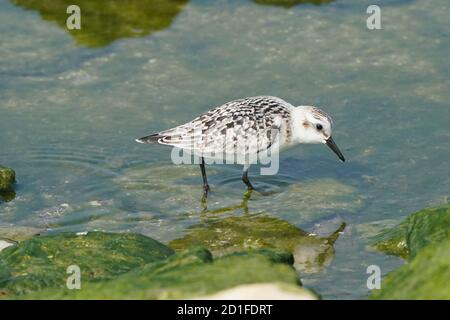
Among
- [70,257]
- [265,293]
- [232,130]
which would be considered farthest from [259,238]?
[265,293]

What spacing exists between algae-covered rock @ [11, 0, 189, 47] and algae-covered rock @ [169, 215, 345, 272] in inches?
175

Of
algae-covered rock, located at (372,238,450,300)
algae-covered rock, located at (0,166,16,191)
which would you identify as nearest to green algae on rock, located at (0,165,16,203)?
algae-covered rock, located at (0,166,16,191)

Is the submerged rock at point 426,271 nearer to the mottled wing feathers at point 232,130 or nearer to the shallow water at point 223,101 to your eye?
the shallow water at point 223,101

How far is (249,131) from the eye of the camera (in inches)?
412

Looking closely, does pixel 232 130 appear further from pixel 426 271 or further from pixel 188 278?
pixel 426 271

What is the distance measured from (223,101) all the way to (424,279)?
577cm

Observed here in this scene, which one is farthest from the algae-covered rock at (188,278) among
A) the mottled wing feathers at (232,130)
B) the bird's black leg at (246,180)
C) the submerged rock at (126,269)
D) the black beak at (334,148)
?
the black beak at (334,148)

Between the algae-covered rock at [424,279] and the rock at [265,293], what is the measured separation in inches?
25.6

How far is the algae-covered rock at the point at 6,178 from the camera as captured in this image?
34.7 ft

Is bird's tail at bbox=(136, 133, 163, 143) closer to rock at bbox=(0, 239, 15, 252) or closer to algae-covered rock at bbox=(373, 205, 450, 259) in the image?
rock at bbox=(0, 239, 15, 252)

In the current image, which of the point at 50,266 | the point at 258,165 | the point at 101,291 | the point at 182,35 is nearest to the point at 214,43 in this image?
the point at 182,35

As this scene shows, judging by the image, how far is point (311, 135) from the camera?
10805 mm

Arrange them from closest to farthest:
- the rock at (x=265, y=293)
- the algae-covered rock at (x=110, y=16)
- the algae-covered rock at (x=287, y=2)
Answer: the rock at (x=265, y=293), the algae-covered rock at (x=110, y=16), the algae-covered rock at (x=287, y=2)

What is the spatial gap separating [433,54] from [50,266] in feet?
21.6
